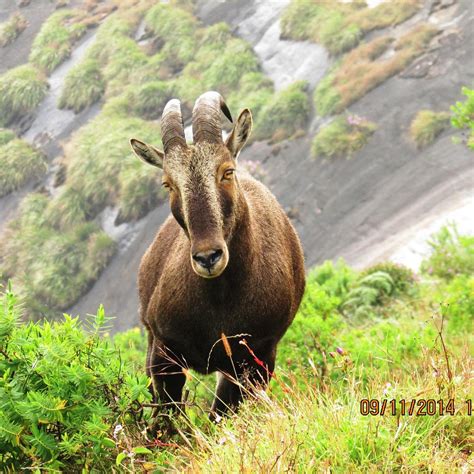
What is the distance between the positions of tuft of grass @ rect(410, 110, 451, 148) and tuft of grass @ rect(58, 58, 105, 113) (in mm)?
19182

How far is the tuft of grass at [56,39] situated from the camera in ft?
123

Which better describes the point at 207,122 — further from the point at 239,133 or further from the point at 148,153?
the point at 148,153

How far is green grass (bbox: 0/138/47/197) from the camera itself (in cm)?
3184

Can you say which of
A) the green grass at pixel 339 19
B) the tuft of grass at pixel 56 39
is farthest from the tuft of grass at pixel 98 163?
the tuft of grass at pixel 56 39

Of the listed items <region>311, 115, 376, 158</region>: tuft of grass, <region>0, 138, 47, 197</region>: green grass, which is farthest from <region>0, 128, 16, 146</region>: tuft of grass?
<region>311, 115, 376, 158</region>: tuft of grass

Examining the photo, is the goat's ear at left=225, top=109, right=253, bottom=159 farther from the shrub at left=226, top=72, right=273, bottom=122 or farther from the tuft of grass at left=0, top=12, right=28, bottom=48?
the tuft of grass at left=0, top=12, right=28, bottom=48

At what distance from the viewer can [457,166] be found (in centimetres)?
1852

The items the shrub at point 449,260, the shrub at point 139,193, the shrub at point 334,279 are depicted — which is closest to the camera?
the shrub at point 449,260

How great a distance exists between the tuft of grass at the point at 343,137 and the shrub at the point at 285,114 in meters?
2.12

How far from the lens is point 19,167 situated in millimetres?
31828

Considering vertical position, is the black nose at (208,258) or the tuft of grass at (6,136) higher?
the black nose at (208,258)

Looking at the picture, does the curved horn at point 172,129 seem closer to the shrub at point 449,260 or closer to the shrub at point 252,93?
the shrub at point 449,260

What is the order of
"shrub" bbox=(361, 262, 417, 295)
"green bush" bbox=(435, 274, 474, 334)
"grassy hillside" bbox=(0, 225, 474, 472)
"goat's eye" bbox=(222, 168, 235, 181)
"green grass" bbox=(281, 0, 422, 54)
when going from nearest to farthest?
"grassy hillside" bbox=(0, 225, 474, 472)
"goat's eye" bbox=(222, 168, 235, 181)
"green bush" bbox=(435, 274, 474, 334)
"shrub" bbox=(361, 262, 417, 295)
"green grass" bbox=(281, 0, 422, 54)
